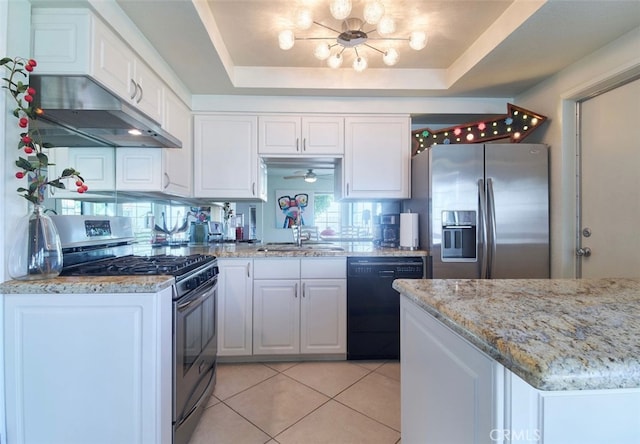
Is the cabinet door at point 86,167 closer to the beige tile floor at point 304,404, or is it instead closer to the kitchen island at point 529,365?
the beige tile floor at point 304,404

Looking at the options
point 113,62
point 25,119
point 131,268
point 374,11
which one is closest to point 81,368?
point 131,268

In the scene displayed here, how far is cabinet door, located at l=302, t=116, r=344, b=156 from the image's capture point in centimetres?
263

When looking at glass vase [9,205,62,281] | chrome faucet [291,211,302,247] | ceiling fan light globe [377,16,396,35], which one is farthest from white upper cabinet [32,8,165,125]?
chrome faucet [291,211,302,247]

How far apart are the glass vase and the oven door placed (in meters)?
0.53

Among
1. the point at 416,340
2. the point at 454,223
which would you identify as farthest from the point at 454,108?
the point at 416,340

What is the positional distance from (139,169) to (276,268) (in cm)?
123

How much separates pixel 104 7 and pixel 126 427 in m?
1.89

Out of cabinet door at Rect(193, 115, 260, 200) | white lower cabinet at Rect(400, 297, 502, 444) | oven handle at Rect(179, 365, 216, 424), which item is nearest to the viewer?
white lower cabinet at Rect(400, 297, 502, 444)

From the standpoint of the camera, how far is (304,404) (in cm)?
178

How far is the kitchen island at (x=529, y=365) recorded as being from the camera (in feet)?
1.59

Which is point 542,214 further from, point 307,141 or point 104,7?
point 104,7

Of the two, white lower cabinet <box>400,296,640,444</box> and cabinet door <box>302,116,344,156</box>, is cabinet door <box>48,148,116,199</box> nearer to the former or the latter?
cabinet door <box>302,116,344,156</box>

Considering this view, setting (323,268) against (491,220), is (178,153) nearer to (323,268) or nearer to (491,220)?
(323,268)

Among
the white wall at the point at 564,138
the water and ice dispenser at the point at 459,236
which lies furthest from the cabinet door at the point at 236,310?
the white wall at the point at 564,138
